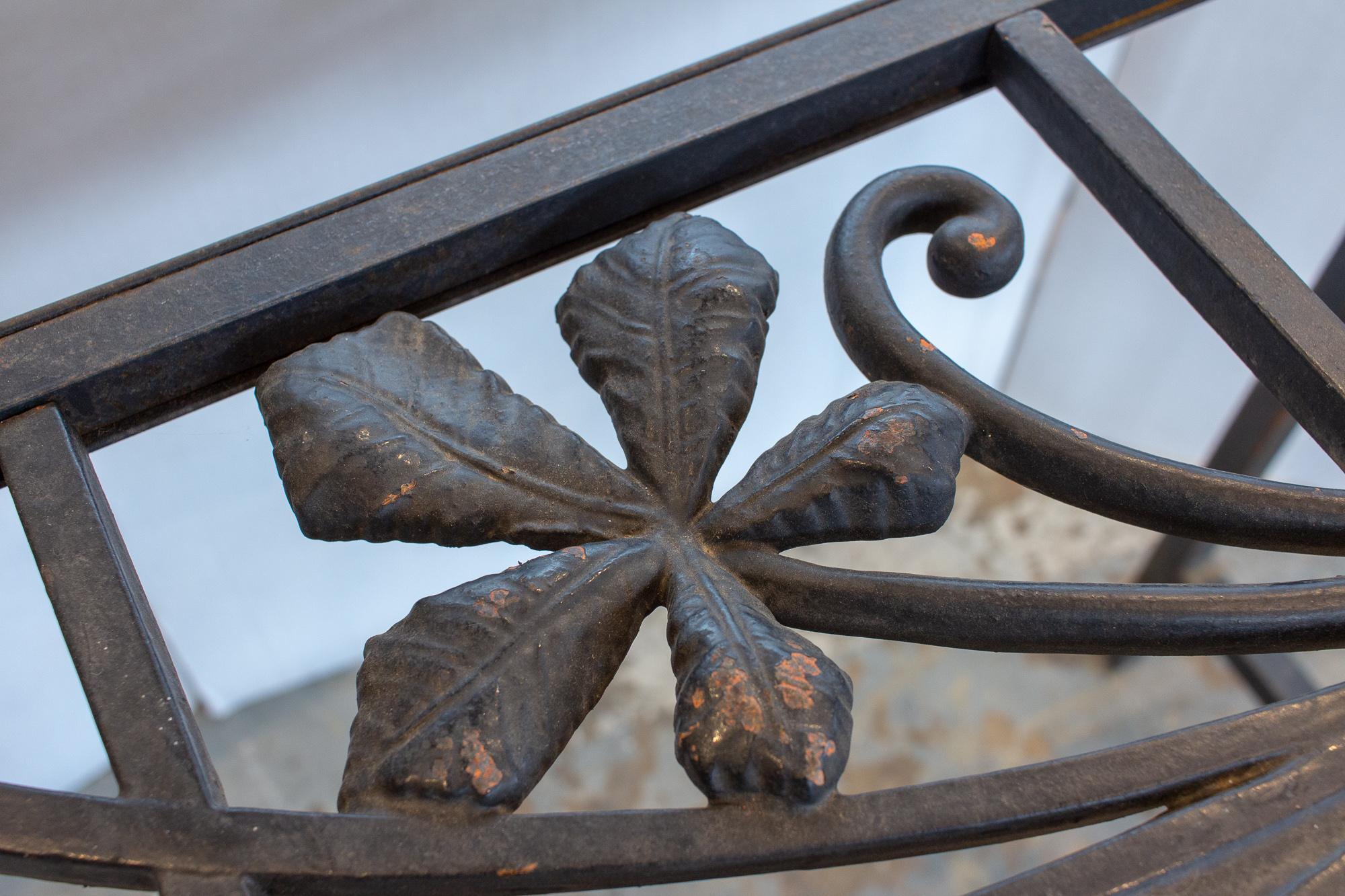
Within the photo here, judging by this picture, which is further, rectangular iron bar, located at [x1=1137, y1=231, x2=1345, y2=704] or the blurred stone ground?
the blurred stone ground

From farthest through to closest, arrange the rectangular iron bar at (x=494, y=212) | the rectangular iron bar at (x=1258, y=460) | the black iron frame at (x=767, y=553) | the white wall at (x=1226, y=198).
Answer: the white wall at (x=1226, y=198), the rectangular iron bar at (x=1258, y=460), the rectangular iron bar at (x=494, y=212), the black iron frame at (x=767, y=553)

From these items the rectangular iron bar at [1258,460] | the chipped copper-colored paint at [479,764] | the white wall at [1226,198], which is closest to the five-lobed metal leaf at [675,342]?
the chipped copper-colored paint at [479,764]

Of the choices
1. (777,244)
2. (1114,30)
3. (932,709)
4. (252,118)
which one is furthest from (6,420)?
(932,709)

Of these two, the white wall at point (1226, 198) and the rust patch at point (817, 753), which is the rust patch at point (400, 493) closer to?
the rust patch at point (817, 753)

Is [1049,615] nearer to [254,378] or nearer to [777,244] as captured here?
[254,378]

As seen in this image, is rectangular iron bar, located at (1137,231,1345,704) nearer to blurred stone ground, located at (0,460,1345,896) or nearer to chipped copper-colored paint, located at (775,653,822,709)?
blurred stone ground, located at (0,460,1345,896)

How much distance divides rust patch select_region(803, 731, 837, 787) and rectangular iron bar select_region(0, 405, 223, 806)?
168 millimetres

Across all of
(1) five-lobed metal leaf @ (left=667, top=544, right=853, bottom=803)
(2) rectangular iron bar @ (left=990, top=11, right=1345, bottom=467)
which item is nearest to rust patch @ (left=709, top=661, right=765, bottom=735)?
(1) five-lobed metal leaf @ (left=667, top=544, right=853, bottom=803)

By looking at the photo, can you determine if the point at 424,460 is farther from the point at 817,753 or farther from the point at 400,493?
the point at 817,753

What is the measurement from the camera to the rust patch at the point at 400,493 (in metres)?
0.38

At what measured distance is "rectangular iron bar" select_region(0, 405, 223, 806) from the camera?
0.33 m

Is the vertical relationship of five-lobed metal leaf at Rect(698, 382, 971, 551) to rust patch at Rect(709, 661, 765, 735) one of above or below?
above

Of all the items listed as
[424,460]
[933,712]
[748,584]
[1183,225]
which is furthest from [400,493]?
[933,712]

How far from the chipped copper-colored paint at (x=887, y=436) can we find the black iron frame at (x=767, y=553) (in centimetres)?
3
